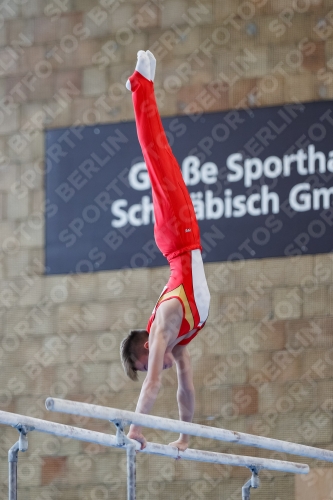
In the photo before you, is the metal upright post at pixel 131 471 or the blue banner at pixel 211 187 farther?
the blue banner at pixel 211 187

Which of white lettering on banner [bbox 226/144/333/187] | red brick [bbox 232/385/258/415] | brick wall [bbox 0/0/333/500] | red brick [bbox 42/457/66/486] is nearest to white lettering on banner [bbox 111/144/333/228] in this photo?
white lettering on banner [bbox 226/144/333/187]

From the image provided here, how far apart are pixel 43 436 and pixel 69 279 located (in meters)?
1.25

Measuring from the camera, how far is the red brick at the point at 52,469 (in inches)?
278

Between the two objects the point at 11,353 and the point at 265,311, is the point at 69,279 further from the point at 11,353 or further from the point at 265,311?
the point at 265,311

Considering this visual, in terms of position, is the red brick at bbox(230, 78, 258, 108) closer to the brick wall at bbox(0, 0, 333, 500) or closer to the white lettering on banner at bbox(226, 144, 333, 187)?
the brick wall at bbox(0, 0, 333, 500)

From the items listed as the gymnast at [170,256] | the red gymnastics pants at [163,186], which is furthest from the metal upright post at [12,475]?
the red gymnastics pants at [163,186]

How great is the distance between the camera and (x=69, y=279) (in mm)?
7410

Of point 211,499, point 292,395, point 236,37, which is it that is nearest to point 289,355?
point 292,395

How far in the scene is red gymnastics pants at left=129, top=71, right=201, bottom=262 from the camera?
4.57 m

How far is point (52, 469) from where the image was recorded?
709cm

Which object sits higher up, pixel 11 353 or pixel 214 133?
pixel 214 133

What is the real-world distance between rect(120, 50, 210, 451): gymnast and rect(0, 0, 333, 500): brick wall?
2155 mm

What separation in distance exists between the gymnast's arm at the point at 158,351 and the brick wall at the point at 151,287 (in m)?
2.49

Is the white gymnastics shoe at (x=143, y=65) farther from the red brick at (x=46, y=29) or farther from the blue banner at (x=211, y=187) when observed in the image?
the red brick at (x=46, y=29)
